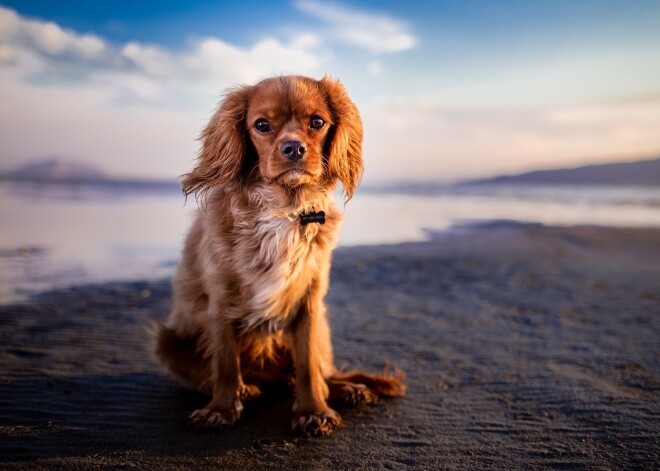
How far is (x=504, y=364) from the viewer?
4113mm

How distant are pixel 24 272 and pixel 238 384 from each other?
5635 millimetres

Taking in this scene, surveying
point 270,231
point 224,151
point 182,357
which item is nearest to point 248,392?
point 182,357

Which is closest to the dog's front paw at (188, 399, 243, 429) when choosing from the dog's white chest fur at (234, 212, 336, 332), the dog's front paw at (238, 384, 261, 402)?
the dog's front paw at (238, 384, 261, 402)

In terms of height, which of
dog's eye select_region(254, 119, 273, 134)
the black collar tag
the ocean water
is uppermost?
dog's eye select_region(254, 119, 273, 134)

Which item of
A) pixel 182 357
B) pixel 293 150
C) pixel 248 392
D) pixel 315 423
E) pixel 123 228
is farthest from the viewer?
pixel 123 228

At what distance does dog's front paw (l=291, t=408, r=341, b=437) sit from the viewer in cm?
289

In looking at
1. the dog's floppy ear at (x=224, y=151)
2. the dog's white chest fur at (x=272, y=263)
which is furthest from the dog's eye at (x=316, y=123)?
the dog's white chest fur at (x=272, y=263)

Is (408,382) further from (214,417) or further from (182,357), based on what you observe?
(182,357)

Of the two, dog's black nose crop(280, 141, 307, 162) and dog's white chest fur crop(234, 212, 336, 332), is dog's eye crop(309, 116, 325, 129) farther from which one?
dog's white chest fur crop(234, 212, 336, 332)

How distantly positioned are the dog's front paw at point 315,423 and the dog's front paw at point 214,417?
0.37 meters

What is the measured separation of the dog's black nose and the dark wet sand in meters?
1.67

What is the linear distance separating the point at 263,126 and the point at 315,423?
186cm

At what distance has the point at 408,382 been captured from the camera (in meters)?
3.77

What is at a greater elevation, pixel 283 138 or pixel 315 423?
pixel 283 138
